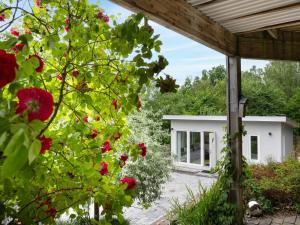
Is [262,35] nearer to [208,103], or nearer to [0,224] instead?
[0,224]

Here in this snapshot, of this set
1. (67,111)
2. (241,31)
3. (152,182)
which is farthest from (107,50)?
(152,182)

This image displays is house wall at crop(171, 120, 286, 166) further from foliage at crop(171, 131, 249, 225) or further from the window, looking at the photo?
foliage at crop(171, 131, 249, 225)

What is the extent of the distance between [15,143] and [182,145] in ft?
35.1

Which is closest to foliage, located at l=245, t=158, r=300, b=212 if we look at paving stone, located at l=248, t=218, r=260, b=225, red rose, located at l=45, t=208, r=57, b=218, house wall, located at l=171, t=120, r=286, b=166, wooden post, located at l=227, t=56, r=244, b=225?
paving stone, located at l=248, t=218, r=260, b=225

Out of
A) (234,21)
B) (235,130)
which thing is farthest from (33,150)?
(235,130)

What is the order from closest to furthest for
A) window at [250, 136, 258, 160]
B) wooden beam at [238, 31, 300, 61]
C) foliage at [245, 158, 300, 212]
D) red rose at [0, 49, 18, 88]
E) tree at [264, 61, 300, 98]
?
1. red rose at [0, 49, 18, 88]
2. wooden beam at [238, 31, 300, 61]
3. foliage at [245, 158, 300, 212]
4. window at [250, 136, 258, 160]
5. tree at [264, 61, 300, 98]

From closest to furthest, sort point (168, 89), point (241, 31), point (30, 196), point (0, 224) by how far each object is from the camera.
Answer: point (0, 224) → point (30, 196) → point (168, 89) → point (241, 31)

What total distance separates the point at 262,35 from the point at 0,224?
3.61 meters

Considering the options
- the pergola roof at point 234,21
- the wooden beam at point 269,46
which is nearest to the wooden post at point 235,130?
the wooden beam at point 269,46

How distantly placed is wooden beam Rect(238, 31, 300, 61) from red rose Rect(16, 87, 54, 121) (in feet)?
10.6

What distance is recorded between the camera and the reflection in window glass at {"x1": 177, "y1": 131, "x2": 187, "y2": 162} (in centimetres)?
1070

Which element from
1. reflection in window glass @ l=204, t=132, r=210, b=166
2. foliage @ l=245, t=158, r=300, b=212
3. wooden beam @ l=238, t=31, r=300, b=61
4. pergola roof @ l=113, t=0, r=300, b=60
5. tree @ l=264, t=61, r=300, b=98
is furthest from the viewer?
tree @ l=264, t=61, r=300, b=98

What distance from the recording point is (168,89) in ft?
3.38

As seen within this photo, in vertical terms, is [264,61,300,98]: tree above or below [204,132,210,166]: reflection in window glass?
above
